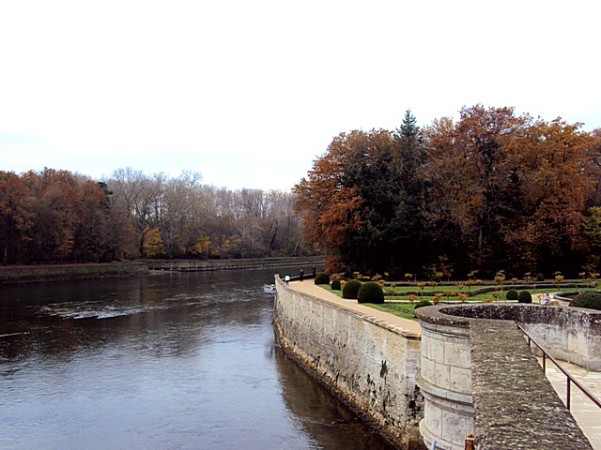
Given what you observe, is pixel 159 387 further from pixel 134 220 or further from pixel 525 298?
pixel 134 220

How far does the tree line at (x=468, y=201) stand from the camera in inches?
1394

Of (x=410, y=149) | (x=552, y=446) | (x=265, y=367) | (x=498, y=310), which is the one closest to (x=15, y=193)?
(x=410, y=149)

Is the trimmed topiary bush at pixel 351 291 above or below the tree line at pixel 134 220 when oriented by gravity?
below

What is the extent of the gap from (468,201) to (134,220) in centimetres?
5860

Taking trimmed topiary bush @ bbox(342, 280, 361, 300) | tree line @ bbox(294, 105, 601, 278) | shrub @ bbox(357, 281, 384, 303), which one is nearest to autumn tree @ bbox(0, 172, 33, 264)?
tree line @ bbox(294, 105, 601, 278)

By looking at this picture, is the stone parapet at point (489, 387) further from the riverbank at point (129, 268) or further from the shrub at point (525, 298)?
the riverbank at point (129, 268)

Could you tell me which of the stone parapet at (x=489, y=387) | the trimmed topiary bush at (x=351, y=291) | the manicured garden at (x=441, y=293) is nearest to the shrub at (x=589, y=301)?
the manicured garden at (x=441, y=293)

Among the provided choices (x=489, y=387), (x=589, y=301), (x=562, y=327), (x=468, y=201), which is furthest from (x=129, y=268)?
(x=489, y=387)

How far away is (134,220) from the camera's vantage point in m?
83.2

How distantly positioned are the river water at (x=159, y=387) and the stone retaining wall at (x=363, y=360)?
1.78 feet

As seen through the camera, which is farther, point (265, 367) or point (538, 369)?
point (265, 367)

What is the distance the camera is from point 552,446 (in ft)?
11.9

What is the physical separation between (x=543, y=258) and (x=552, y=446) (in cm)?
3594

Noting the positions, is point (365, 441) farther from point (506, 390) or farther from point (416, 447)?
point (506, 390)
